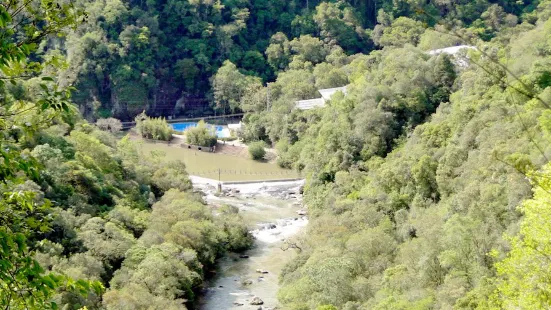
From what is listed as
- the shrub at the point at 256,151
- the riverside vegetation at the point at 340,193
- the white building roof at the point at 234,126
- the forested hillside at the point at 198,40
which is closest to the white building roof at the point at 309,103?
the riverside vegetation at the point at 340,193

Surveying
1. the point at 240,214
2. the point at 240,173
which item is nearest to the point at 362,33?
the point at 240,173

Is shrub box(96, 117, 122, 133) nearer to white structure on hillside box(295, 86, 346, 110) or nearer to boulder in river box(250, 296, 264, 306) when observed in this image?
white structure on hillside box(295, 86, 346, 110)

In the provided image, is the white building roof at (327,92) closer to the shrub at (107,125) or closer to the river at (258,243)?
the river at (258,243)

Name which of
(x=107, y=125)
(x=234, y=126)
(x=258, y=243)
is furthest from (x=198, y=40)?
(x=258, y=243)

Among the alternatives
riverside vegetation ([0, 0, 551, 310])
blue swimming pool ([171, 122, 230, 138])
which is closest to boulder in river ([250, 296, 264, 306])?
riverside vegetation ([0, 0, 551, 310])

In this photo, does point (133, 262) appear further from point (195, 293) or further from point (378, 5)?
point (378, 5)

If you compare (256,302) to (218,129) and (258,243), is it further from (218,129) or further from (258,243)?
(218,129)
